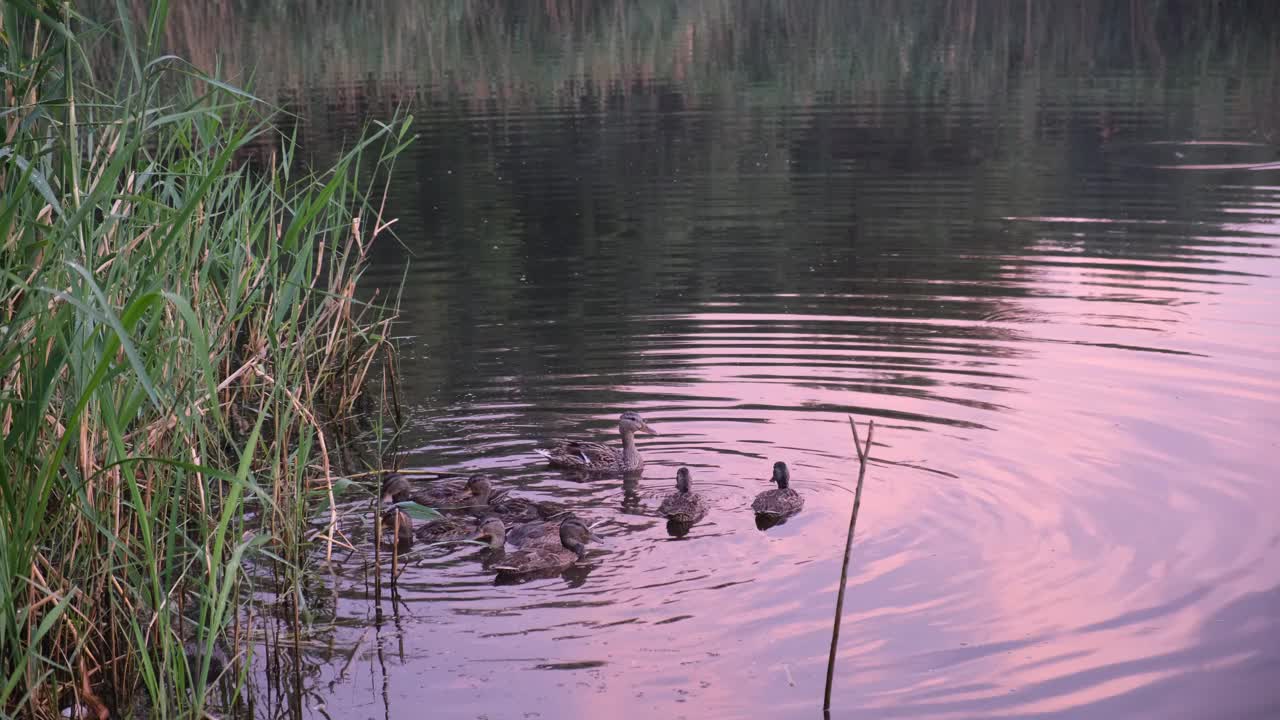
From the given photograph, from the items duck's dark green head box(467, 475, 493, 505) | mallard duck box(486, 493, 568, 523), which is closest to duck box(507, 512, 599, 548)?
Result: mallard duck box(486, 493, 568, 523)

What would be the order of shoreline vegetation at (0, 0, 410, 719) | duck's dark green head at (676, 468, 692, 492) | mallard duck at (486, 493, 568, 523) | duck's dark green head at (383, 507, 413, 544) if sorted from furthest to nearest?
duck's dark green head at (676, 468, 692, 492) < mallard duck at (486, 493, 568, 523) < duck's dark green head at (383, 507, 413, 544) < shoreline vegetation at (0, 0, 410, 719)

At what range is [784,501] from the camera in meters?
7.57

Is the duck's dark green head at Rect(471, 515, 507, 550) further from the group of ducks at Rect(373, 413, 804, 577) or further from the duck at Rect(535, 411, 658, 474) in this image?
the duck at Rect(535, 411, 658, 474)

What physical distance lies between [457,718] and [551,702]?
0.38 metres

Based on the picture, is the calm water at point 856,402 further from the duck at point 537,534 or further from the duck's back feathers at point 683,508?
the duck at point 537,534

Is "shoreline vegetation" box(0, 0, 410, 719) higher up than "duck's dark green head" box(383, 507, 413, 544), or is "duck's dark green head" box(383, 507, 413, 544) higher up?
"shoreline vegetation" box(0, 0, 410, 719)

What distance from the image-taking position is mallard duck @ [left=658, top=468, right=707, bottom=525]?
763 centimetres

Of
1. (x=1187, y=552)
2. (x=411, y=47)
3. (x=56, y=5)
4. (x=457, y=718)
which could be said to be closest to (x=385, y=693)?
(x=457, y=718)

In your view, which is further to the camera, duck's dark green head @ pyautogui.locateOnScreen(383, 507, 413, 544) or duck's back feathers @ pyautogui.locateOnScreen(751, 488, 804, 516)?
duck's back feathers @ pyautogui.locateOnScreen(751, 488, 804, 516)

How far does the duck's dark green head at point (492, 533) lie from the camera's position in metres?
7.23

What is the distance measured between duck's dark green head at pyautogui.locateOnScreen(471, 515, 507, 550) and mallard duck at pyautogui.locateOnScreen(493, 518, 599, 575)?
11cm

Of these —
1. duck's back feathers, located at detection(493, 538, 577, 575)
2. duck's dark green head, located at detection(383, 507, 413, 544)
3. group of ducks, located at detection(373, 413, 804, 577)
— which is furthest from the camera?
duck's dark green head, located at detection(383, 507, 413, 544)

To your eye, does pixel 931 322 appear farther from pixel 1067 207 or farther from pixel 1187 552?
pixel 1067 207

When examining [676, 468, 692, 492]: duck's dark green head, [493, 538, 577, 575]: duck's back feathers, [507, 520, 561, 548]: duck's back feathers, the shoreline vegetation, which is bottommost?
[493, 538, 577, 575]: duck's back feathers
